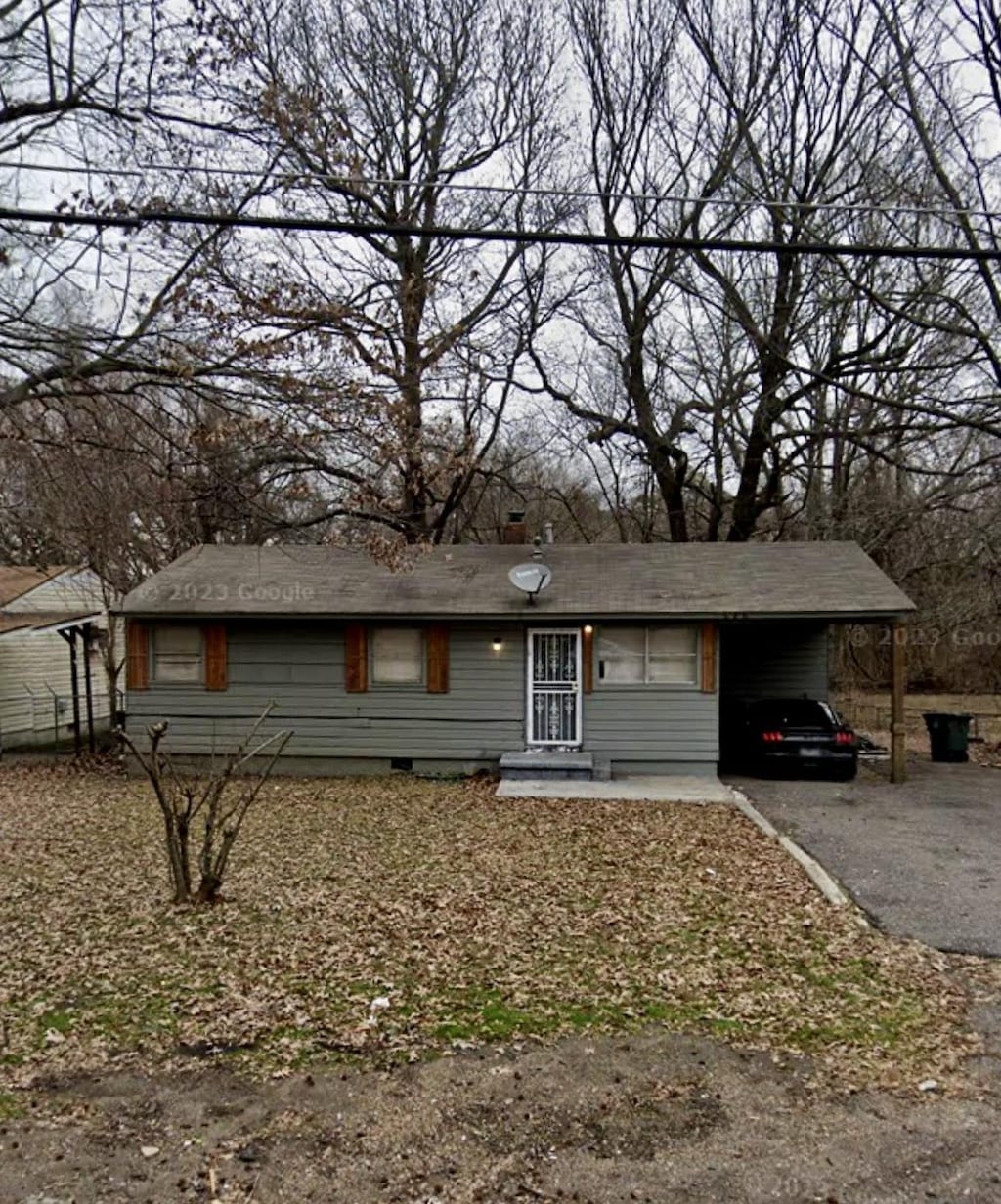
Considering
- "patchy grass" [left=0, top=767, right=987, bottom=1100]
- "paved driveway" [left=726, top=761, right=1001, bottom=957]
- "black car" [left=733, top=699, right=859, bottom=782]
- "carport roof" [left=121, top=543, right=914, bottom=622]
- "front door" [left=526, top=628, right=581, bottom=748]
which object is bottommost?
"paved driveway" [left=726, top=761, right=1001, bottom=957]

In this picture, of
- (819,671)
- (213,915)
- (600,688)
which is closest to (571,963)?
(213,915)

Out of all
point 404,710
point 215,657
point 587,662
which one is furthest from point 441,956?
point 215,657

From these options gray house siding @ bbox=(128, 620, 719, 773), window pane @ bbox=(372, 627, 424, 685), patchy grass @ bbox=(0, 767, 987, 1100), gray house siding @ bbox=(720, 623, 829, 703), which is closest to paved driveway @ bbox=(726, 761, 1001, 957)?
patchy grass @ bbox=(0, 767, 987, 1100)

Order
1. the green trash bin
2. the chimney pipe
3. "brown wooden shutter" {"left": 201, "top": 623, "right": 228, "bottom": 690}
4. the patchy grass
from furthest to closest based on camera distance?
the chimney pipe, the green trash bin, "brown wooden shutter" {"left": 201, "top": 623, "right": 228, "bottom": 690}, the patchy grass

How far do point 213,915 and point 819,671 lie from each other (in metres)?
12.2

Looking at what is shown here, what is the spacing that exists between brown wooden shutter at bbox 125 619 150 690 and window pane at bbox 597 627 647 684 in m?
7.01

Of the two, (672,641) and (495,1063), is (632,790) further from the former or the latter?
(495,1063)

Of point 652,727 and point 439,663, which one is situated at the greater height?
point 439,663

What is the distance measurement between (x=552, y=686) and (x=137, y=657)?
6.46m

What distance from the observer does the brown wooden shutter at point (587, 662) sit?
499 inches

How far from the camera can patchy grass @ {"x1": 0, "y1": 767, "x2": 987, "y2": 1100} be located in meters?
4.30

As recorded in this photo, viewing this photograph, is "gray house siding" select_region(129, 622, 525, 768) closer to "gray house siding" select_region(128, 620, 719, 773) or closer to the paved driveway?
"gray house siding" select_region(128, 620, 719, 773)

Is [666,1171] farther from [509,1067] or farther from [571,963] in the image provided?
[571,963]

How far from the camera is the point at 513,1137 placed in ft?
11.2
